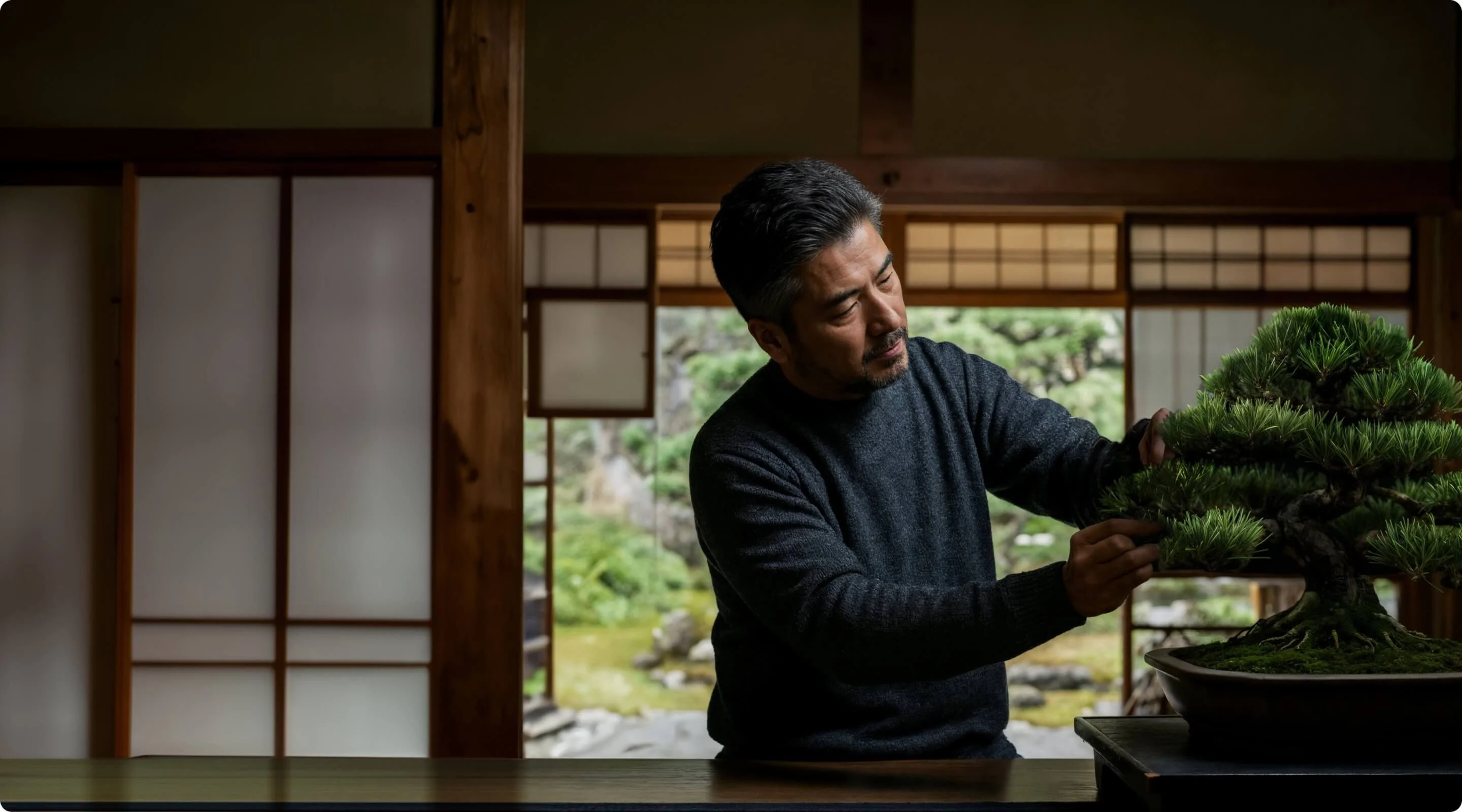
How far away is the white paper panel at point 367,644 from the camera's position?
3.66 meters

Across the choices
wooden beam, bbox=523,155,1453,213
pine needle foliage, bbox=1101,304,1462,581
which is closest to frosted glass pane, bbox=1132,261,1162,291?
wooden beam, bbox=523,155,1453,213

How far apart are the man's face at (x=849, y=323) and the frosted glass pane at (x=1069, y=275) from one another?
479cm

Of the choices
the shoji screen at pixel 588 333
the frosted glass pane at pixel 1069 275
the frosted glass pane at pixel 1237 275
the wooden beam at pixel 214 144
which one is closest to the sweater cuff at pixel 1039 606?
the wooden beam at pixel 214 144

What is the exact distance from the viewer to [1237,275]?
5414 mm

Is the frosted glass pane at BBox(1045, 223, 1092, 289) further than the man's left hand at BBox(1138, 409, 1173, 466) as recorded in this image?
Yes

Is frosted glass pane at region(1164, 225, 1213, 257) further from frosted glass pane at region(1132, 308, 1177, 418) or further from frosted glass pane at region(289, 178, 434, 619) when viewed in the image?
frosted glass pane at region(289, 178, 434, 619)

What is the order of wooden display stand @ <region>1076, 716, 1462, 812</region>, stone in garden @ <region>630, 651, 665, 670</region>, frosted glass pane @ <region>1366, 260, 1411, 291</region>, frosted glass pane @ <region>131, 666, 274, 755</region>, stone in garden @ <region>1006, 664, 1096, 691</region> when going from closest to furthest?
wooden display stand @ <region>1076, 716, 1462, 812</region>, frosted glass pane @ <region>131, 666, 274, 755</region>, frosted glass pane @ <region>1366, 260, 1411, 291</region>, stone in garden @ <region>1006, 664, 1096, 691</region>, stone in garden @ <region>630, 651, 665, 670</region>

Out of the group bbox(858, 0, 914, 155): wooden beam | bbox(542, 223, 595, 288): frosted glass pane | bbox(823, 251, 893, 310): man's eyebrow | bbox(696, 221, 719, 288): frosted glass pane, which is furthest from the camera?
bbox(696, 221, 719, 288): frosted glass pane

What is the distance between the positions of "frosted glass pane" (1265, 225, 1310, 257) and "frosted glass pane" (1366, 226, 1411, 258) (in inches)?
10.7

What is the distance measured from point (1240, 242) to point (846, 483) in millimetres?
4255

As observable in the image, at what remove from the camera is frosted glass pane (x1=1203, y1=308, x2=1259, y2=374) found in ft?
17.7

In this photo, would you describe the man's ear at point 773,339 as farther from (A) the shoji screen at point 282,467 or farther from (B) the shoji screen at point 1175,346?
(B) the shoji screen at point 1175,346

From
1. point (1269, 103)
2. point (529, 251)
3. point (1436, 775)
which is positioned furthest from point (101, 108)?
point (1269, 103)

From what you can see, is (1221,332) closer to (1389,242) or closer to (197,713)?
(1389,242)
